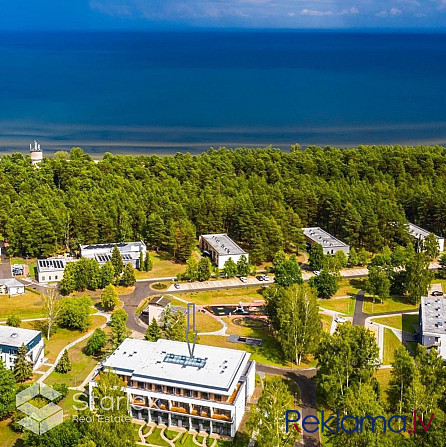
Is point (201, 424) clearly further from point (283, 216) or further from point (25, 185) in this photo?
point (25, 185)

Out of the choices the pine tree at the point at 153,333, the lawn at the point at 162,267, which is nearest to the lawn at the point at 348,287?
the lawn at the point at 162,267

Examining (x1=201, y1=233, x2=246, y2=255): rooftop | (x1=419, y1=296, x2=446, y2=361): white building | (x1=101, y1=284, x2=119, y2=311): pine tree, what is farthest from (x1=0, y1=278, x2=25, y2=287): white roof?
(x1=419, y1=296, x2=446, y2=361): white building

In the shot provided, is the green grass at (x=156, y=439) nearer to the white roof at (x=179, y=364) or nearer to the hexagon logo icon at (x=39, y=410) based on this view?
the white roof at (x=179, y=364)

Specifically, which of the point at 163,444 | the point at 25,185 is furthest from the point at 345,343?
the point at 25,185

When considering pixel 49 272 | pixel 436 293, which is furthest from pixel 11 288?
pixel 436 293

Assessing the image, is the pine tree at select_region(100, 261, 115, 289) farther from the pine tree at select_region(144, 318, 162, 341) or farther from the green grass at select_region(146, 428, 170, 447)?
the green grass at select_region(146, 428, 170, 447)

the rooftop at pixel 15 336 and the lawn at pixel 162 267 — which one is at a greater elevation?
the rooftop at pixel 15 336
